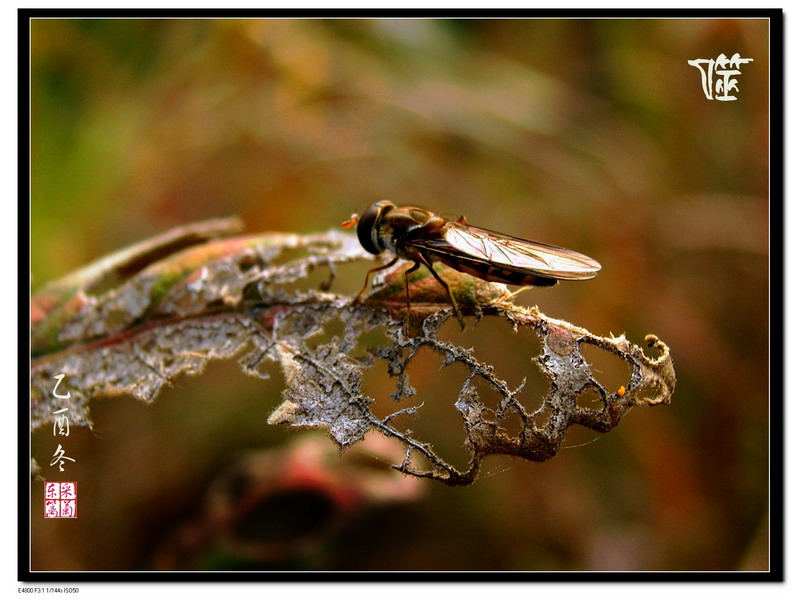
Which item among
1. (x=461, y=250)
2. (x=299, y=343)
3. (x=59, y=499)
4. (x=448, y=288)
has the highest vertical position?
(x=461, y=250)

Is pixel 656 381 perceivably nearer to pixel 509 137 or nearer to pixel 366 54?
pixel 509 137

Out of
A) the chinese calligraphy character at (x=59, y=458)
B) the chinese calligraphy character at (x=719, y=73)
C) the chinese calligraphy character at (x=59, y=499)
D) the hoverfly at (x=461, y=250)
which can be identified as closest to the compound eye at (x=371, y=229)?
the hoverfly at (x=461, y=250)

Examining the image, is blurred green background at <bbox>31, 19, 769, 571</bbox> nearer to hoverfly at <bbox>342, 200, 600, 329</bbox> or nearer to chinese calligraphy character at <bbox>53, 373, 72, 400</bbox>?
chinese calligraphy character at <bbox>53, 373, 72, 400</bbox>

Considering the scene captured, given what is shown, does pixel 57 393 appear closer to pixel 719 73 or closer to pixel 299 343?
pixel 299 343

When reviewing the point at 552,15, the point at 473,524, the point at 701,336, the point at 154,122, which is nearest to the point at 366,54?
the point at 154,122

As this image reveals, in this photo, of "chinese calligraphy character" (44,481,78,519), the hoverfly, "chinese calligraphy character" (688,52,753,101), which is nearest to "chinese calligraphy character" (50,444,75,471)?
"chinese calligraphy character" (44,481,78,519)

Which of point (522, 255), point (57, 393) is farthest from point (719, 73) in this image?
point (57, 393)
